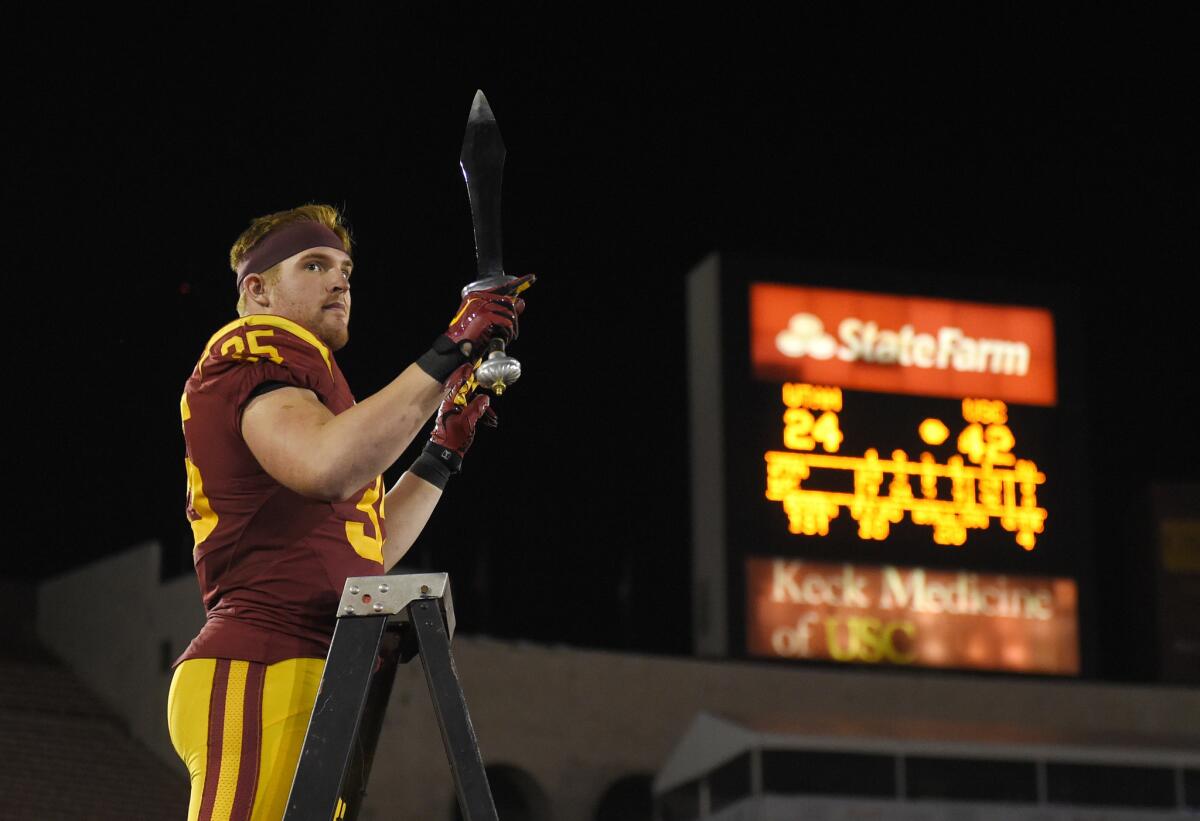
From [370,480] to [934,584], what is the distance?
15765 mm

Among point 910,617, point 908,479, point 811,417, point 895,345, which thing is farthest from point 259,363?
point 910,617

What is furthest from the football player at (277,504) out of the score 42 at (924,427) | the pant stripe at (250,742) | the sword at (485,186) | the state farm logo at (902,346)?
the state farm logo at (902,346)

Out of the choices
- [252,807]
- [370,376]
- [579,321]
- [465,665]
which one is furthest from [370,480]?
[579,321]

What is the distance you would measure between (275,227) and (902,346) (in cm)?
1552

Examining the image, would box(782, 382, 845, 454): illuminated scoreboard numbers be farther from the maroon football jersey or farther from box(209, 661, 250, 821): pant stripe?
box(209, 661, 250, 821): pant stripe

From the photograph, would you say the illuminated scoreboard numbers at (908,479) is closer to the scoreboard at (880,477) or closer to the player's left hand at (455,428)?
the scoreboard at (880,477)

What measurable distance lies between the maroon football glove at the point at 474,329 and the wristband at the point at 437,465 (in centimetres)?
58

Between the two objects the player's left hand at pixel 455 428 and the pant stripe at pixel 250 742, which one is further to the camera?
the player's left hand at pixel 455 428

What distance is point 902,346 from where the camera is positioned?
18.3 metres

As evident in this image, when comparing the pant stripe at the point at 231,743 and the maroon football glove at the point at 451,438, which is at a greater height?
the maroon football glove at the point at 451,438

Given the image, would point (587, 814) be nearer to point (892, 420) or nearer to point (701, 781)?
point (701, 781)

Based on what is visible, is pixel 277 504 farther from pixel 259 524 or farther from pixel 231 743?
pixel 231 743

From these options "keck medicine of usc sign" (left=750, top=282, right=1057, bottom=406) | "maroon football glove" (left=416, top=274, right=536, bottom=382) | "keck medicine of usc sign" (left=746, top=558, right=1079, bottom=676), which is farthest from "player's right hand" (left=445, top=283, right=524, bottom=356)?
"keck medicine of usc sign" (left=750, top=282, right=1057, bottom=406)

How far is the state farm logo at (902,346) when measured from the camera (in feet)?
59.3
